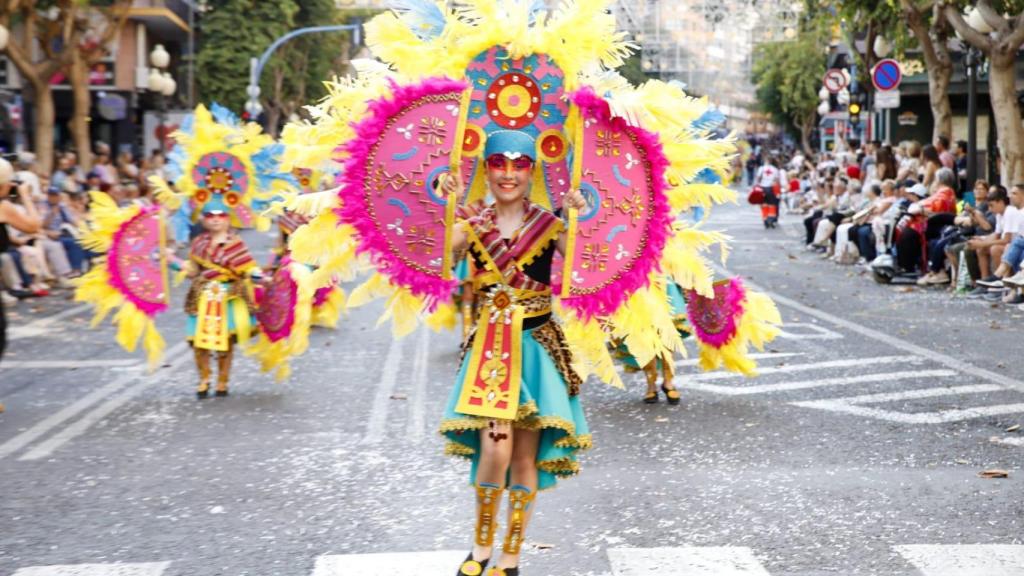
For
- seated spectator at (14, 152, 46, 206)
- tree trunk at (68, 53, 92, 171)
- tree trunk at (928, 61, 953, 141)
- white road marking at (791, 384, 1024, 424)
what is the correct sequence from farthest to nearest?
tree trunk at (68, 53, 92, 171) < tree trunk at (928, 61, 953, 141) < seated spectator at (14, 152, 46, 206) < white road marking at (791, 384, 1024, 424)

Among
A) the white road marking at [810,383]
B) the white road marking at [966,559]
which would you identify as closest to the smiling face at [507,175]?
the white road marking at [966,559]

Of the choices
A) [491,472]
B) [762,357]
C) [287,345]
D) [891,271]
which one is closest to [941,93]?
[891,271]

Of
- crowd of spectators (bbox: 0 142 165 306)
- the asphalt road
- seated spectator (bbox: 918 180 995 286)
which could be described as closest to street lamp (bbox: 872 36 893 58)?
seated spectator (bbox: 918 180 995 286)

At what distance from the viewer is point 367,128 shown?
18.4 ft

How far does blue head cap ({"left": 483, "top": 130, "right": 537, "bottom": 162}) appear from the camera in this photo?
18.2 ft

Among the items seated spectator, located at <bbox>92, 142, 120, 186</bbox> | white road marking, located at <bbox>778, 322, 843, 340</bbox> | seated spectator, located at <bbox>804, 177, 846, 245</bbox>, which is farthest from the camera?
seated spectator, located at <bbox>804, 177, 846, 245</bbox>

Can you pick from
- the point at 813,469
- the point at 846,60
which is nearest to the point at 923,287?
the point at 813,469

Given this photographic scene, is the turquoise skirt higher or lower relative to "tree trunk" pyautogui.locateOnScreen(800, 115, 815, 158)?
lower

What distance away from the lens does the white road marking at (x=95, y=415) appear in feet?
28.7

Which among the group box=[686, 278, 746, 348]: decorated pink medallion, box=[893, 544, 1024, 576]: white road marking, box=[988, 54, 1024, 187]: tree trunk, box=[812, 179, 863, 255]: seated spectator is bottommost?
box=[893, 544, 1024, 576]: white road marking

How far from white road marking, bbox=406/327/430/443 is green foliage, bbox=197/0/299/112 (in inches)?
1569

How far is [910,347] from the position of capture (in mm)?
13125

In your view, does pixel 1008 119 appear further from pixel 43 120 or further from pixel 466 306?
pixel 43 120

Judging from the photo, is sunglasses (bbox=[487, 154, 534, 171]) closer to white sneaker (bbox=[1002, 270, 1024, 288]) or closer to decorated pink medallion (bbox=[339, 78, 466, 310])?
decorated pink medallion (bbox=[339, 78, 466, 310])
